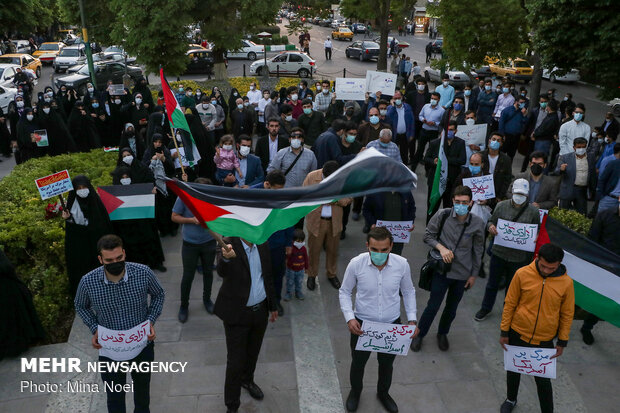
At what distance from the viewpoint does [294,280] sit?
722 cm

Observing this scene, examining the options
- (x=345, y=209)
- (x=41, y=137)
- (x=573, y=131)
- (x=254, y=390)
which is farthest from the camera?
(x=41, y=137)

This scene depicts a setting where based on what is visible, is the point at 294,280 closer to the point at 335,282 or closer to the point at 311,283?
the point at 311,283

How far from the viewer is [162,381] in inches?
223

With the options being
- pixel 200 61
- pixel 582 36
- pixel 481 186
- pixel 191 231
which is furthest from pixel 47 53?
pixel 481 186

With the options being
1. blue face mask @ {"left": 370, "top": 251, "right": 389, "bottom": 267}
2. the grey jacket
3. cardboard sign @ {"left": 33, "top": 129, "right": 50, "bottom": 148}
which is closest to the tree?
the grey jacket

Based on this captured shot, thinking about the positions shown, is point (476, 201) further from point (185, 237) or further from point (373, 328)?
point (185, 237)

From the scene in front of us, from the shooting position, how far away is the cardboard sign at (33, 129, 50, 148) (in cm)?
1222

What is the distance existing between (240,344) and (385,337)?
133 cm

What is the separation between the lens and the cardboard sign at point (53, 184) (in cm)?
631

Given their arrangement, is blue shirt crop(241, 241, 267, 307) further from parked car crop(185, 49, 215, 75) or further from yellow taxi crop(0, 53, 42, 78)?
yellow taxi crop(0, 53, 42, 78)

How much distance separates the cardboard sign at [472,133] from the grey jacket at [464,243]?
13.7 ft

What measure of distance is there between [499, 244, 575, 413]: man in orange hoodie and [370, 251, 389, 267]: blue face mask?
1261 mm

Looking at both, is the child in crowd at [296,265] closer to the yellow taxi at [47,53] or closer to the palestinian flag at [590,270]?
the palestinian flag at [590,270]

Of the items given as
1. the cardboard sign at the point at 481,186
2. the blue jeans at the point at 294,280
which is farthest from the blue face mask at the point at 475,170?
the blue jeans at the point at 294,280
